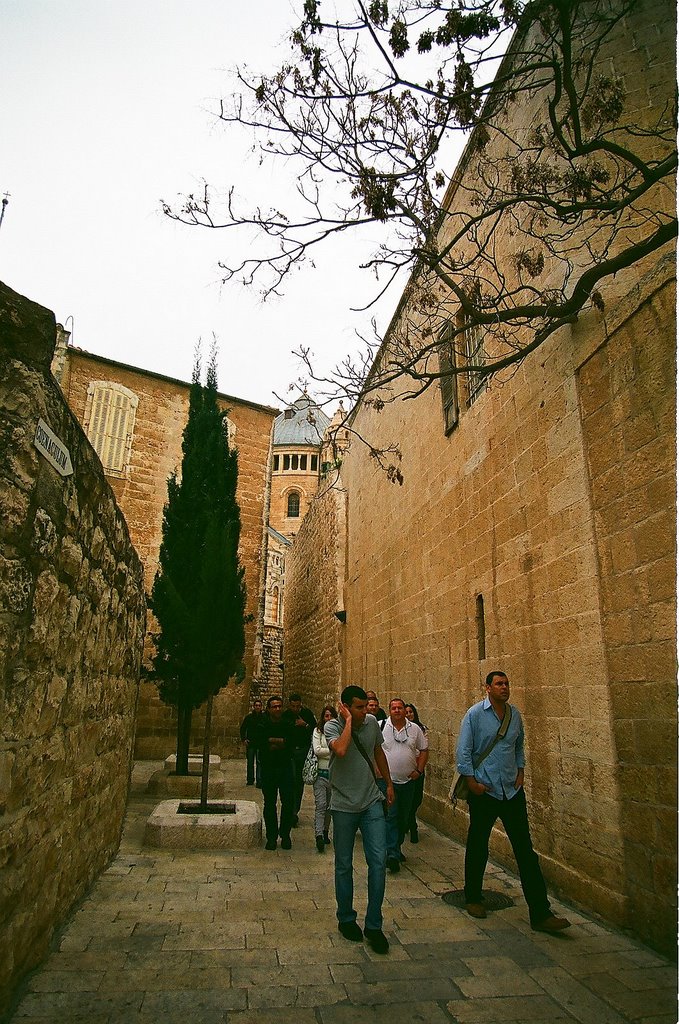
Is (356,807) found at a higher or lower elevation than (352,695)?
lower

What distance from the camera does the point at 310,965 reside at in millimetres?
2938

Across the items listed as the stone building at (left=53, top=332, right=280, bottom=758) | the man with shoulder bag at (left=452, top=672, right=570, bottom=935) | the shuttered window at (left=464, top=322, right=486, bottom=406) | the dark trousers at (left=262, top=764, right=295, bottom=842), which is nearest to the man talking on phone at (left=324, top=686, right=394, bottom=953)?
the man with shoulder bag at (left=452, top=672, right=570, bottom=935)

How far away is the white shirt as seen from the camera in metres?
5.24

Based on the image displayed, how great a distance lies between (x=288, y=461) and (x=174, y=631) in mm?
37314

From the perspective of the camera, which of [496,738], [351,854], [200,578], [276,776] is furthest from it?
[200,578]

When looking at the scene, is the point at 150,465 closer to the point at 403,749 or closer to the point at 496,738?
the point at 403,749

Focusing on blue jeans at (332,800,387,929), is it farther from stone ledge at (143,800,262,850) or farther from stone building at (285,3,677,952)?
stone ledge at (143,800,262,850)

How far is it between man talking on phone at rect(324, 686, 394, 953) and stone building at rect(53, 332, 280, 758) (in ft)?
32.2

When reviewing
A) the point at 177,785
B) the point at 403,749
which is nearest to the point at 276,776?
the point at 403,749

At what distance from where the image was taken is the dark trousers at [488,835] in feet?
12.0

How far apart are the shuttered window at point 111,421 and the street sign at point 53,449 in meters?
11.5

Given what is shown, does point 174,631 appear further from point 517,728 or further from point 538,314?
point 538,314

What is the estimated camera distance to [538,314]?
4121 mm

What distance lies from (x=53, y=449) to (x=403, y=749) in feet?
13.7
